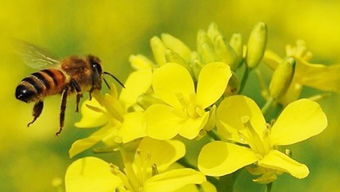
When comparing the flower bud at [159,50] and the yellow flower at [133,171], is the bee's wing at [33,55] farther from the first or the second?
the yellow flower at [133,171]

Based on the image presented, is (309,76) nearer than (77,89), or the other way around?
(77,89)

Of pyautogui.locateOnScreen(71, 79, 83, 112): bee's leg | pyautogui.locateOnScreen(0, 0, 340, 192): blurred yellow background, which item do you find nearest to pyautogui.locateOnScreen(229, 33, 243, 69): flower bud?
pyautogui.locateOnScreen(71, 79, 83, 112): bee's leg

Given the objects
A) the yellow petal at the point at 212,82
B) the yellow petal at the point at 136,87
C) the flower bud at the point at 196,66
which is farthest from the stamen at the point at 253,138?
the yellow petal at the point at 136,87

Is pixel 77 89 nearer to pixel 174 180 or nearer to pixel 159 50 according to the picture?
pixel 159 50

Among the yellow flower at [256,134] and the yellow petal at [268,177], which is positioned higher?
the yellow flower at [256,134]

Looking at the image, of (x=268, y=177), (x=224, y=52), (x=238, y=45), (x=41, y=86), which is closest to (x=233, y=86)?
(x=224, y=52)
